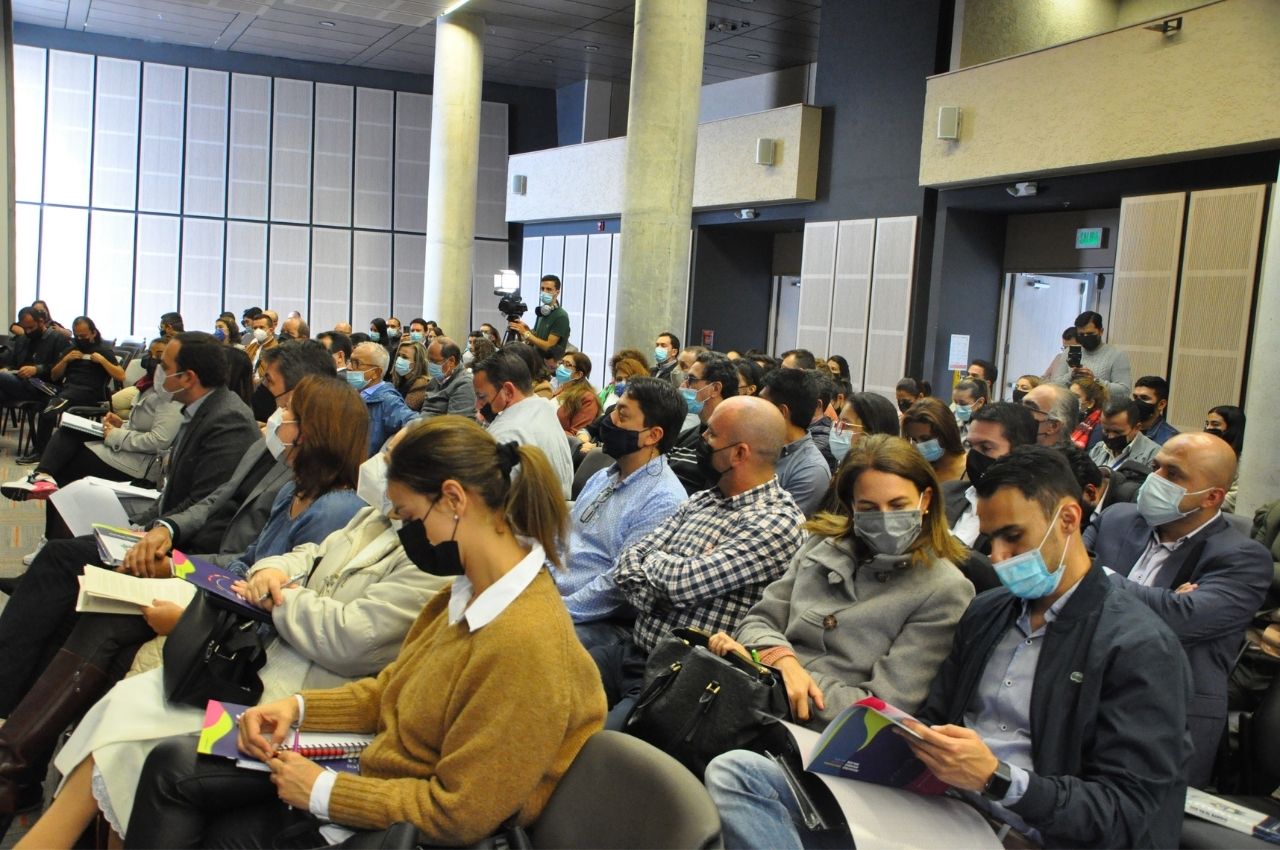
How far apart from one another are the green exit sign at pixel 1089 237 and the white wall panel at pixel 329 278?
43.3 feet

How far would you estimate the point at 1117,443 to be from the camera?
19.8 feet

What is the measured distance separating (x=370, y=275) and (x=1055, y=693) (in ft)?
61.1

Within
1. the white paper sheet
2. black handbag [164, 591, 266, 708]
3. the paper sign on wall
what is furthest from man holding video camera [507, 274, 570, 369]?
the white paper sheet

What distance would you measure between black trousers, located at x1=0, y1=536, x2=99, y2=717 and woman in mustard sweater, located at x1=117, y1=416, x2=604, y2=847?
4.69 ft

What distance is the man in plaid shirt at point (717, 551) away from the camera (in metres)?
2.93

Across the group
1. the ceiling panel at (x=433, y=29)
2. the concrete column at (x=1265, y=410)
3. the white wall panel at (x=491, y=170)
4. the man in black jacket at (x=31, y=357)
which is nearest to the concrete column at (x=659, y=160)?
the ceiling panel at (x=433, y=29)

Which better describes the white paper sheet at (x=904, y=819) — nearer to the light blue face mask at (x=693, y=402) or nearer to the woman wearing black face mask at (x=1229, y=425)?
the light blue face mask at (x=693, y=402)

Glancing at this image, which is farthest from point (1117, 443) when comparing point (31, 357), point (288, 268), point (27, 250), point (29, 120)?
point (29, 120)

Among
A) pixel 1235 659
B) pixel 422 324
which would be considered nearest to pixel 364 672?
pixel 1235 659

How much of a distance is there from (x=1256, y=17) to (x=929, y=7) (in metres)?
3.99

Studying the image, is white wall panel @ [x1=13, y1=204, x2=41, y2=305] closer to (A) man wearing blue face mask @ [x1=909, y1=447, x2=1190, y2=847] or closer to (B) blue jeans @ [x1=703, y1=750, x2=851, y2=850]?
(B) blue jeans @ [x1=703, y1=750, x2=851, y2=850]

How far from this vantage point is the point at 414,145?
19516mm

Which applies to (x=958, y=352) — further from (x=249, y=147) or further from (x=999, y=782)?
(x=249, y=147)

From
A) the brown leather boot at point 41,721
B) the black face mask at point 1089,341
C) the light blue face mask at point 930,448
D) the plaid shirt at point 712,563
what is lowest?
the brown leather boot at point 41,721
